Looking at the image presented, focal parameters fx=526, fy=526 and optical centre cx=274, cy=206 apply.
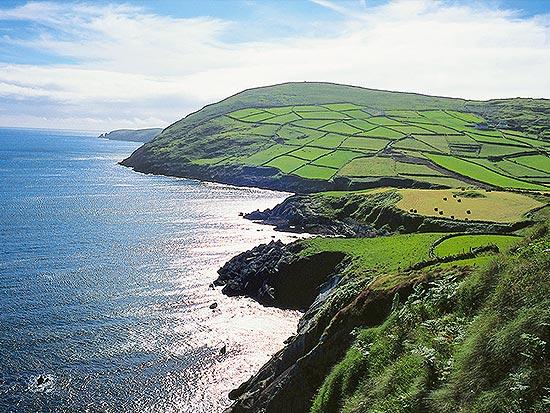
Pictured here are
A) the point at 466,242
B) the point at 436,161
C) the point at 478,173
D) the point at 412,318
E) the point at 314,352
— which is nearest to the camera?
the point at 412,318

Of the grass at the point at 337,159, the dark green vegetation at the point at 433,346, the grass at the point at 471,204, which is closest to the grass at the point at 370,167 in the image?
the grass at the point at 337,159

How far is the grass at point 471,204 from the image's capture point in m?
93.2

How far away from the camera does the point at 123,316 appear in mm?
64312

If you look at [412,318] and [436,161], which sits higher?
[436,161]

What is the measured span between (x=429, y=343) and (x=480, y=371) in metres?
4.85

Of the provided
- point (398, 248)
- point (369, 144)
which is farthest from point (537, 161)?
point (398, 248)

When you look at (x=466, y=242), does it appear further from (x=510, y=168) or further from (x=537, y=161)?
(x=537, y=161)

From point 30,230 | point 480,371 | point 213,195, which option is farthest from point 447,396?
point 213,195

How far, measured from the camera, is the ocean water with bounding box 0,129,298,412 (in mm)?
47000

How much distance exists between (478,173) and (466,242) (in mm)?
98732

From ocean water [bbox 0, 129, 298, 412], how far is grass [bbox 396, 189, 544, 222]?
28.6 meters

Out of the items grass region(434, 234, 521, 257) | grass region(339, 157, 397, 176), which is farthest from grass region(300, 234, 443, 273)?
grass region(339, 157, 397, 176)

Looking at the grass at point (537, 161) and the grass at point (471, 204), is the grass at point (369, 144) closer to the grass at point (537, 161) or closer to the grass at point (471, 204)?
the grass at point (537, 161)

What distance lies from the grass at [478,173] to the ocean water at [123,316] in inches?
2610
